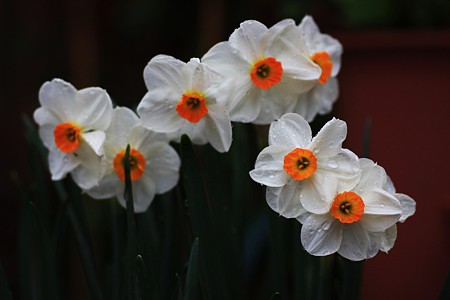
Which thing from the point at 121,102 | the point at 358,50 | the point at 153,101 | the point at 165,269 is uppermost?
the point at 153,101

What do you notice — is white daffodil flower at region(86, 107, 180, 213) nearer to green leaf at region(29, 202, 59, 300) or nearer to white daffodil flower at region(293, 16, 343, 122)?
green leaf at region(29, 202, 59, 300)

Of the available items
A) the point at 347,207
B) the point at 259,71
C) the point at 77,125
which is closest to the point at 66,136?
the point at 77,125

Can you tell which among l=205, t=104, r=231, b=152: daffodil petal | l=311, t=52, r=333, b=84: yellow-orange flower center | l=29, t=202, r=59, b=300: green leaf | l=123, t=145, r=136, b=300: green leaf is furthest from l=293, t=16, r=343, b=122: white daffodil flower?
l=29, t=202, r=59, b=300: green leaf

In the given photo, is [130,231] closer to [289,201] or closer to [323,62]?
[289,201]

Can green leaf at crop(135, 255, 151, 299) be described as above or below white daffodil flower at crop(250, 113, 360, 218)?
below

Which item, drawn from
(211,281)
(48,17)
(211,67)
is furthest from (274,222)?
(48,17)

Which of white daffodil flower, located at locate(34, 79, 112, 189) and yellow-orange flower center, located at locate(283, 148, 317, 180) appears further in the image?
white daffodil flower, located at locate(34, 79, 112, 189)

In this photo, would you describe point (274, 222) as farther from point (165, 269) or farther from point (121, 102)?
point (121, 102)

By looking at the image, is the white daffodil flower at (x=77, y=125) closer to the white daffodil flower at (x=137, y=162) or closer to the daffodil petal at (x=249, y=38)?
the white daffodil flower at (x=137, y=162)
